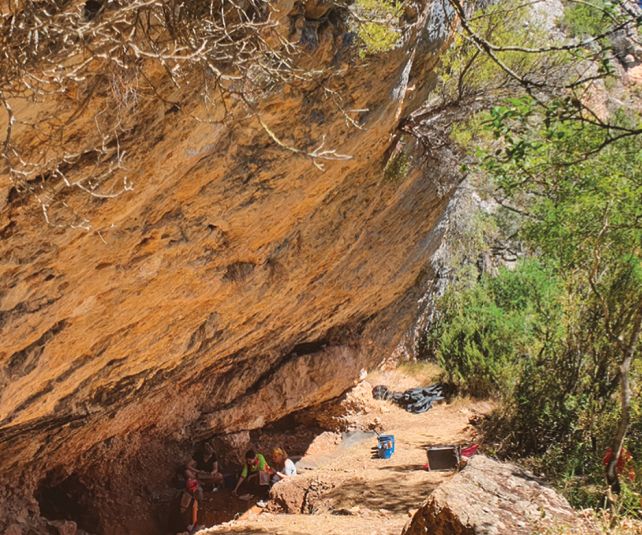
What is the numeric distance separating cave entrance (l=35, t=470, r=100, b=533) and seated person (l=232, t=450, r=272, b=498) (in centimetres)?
200

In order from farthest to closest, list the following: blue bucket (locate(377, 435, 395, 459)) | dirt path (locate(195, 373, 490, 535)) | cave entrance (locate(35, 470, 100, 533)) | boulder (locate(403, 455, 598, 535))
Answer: blue bucket (locate(377, 435, 395, 459)), cave entrance (locate(35, 470, 100, 533)), dirt path (locate(195, 373, 490, 535)), boulder (locate(403, 455, 598, 535))

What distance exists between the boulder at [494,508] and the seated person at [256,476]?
518cm

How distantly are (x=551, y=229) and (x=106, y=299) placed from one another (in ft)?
16.1

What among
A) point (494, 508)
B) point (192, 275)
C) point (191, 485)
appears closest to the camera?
point (494, 508)

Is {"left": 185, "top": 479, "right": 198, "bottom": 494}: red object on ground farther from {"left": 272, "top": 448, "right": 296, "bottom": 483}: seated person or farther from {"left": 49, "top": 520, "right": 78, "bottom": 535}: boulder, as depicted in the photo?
{"left": 49, "top": 520, "right": 78, "bottom": 535}: boulder

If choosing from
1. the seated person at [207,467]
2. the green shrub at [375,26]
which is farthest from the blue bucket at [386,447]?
the green shrub at [375,26]

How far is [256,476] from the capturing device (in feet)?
31.6

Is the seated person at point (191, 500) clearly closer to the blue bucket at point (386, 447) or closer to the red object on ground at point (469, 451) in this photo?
the blue bucket at point (386, 447)

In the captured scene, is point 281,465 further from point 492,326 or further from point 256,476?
point 492,326

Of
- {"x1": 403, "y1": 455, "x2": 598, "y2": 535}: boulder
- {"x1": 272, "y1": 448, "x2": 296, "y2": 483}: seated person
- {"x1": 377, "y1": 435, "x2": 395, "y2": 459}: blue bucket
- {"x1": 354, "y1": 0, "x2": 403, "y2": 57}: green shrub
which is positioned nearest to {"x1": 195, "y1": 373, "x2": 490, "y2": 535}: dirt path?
{"x1": 377, "y1": 435, "x2": 395, "y2": 459}: blue bucket

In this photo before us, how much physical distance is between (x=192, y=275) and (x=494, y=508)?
290 centimetres

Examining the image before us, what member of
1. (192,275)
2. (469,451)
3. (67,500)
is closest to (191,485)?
(67,500)

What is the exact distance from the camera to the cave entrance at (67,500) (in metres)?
8.09

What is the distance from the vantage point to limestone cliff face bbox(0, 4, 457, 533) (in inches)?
172
